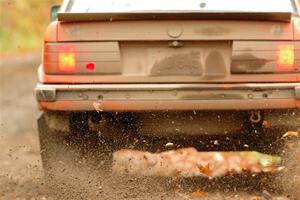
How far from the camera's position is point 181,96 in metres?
6.00

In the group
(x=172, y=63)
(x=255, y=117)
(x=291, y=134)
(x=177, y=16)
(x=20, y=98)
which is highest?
(x=177, y=16)

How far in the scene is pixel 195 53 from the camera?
6051mm

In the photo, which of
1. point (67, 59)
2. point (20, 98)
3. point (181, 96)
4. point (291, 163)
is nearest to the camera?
point (181, 96)

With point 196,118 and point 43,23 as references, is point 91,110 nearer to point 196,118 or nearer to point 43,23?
point 196,118

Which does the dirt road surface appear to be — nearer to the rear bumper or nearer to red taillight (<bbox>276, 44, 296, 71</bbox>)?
the rear bumper

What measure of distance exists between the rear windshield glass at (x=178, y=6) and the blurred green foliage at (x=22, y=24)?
12.5 m

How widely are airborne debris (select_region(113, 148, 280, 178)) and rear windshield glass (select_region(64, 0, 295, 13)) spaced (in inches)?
45.8

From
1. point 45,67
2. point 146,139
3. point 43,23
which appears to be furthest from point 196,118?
point 43,23

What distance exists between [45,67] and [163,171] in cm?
139

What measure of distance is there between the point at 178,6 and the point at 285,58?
3.60 ft

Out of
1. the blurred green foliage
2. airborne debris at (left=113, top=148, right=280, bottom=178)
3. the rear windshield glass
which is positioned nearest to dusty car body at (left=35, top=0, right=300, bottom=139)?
the rear windshield glass

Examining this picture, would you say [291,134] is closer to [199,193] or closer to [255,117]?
[255,117]

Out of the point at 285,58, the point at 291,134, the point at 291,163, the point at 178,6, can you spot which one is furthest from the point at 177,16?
the point at 291,163

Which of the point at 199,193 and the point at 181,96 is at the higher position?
the point at 181,96
